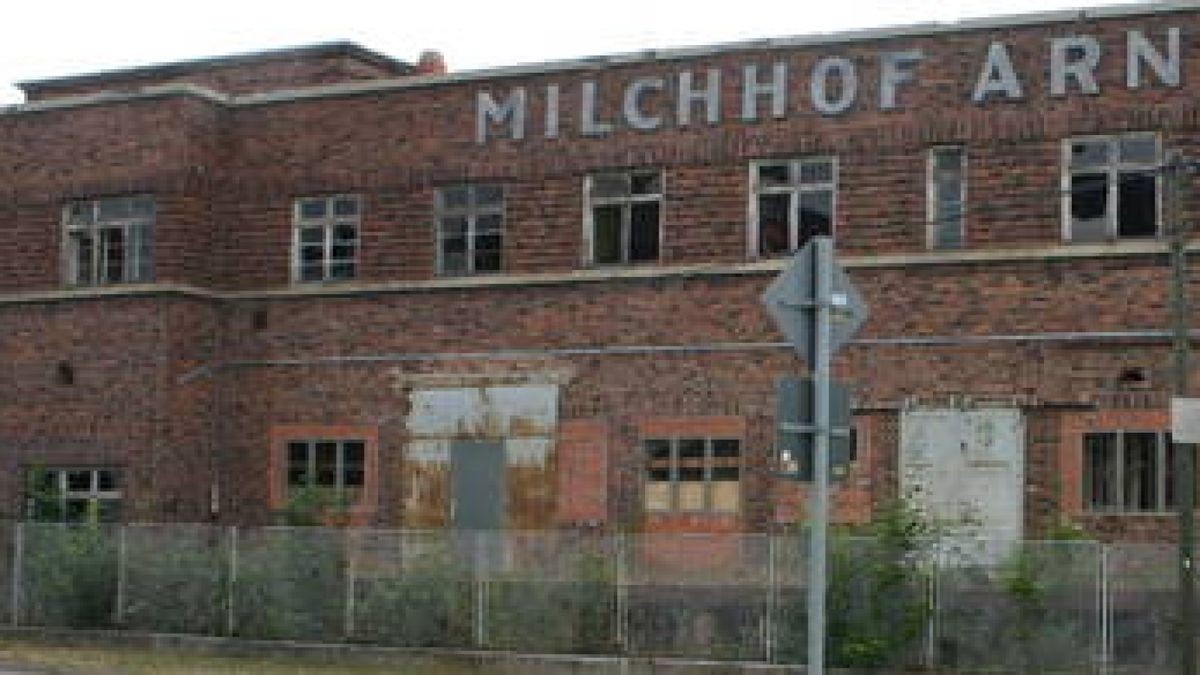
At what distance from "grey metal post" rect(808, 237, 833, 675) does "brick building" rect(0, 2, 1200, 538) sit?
13.6m

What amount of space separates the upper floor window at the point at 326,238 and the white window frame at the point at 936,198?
9101 mm

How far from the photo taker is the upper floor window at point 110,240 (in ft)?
101

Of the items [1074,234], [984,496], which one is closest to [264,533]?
[984,496]

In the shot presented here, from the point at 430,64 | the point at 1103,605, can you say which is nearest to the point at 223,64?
the point at 430,64

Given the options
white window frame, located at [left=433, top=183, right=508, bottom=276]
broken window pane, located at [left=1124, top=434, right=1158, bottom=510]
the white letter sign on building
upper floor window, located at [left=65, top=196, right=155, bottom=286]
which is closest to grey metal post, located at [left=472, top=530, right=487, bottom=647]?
white window frame, located at [left=433, top=183, right=508, bottom=276]

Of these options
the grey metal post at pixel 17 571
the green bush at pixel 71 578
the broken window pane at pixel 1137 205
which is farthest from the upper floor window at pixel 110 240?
the broken window pane at pixel 1137 205

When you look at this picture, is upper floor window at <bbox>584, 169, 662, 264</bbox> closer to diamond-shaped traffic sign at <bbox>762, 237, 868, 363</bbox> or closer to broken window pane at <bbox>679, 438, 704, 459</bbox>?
broken window pane at <bbox>679, 438, 704, 459</bbox>

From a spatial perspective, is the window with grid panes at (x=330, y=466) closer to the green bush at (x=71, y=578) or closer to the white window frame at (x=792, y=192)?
the green bush at (x=71, y=578)

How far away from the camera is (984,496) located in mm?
25766

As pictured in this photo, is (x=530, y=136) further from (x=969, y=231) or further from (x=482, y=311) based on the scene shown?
(x=969, y=231)

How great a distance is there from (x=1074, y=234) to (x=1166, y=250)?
1.27 m

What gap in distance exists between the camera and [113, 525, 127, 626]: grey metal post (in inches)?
1043

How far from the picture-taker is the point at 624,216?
28.4m

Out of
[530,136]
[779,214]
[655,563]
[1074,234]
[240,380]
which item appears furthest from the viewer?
[240,380]
